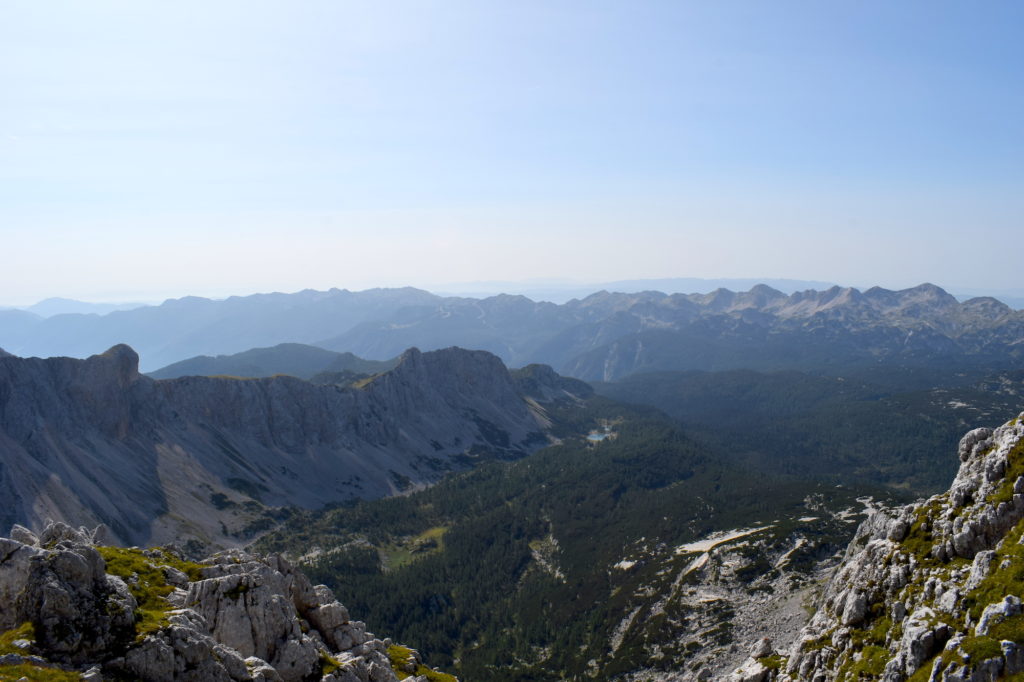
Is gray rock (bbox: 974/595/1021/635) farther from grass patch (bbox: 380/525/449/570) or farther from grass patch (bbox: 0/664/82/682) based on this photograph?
grass patch (bbox: 380/525/449/570)

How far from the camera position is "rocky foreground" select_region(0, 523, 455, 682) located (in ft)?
87.5

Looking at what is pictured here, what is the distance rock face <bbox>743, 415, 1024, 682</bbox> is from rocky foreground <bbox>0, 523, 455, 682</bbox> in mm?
26645

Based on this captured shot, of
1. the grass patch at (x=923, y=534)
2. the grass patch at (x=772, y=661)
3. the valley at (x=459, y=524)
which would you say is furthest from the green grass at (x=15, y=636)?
the grass patch at (x=923, y=534)

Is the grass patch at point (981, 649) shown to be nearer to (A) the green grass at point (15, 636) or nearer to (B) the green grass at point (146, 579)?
(B) the green grass at point (146, 579)

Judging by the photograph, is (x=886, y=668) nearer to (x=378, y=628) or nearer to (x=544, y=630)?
(x=544, y=630)

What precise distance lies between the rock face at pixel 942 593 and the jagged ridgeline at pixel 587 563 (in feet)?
99.4

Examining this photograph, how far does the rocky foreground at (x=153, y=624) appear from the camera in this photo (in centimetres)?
2666

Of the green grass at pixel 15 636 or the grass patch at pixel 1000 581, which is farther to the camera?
the grass patch at pixel 1000 581

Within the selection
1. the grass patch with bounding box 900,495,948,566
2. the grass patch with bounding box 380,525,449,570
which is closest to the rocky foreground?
the grass patch with bounding box 900,495,948,566

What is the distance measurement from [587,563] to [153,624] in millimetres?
106276

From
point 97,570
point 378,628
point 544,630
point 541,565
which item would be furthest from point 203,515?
point 97,570

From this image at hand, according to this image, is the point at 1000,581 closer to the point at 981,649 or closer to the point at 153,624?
the point at 981,649

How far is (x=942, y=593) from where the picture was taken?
3344 centimetres

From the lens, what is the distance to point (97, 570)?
29.6m
